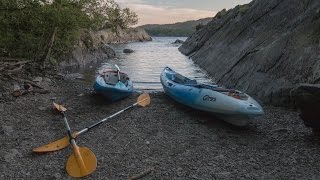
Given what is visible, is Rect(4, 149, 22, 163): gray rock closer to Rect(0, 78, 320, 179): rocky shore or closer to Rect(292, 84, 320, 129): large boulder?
Rect(0, 78, 320, 179): rocky shore

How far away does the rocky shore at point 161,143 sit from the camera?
871cm

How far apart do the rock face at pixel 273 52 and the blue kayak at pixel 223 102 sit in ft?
9.18

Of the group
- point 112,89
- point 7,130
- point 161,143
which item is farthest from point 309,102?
point 7,130

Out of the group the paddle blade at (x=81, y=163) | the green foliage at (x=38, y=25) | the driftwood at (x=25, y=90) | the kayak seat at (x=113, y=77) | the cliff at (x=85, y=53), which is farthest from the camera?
the cliff at (x=85, y=53)

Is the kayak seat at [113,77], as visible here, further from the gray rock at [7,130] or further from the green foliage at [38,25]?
the gray rock at [7,130]

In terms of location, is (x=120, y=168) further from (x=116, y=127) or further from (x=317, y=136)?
(x=317, y=136)

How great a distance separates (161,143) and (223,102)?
2651 millimetres

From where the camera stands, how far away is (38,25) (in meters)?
21.5

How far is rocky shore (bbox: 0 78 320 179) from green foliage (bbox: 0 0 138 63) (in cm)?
686

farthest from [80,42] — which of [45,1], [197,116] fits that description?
[197,116]

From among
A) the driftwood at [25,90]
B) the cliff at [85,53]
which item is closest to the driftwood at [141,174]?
the driftwood at [25,90]

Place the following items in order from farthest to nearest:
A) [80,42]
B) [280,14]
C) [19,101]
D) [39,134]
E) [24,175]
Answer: [80,42] < [280,14] < [19,101] < [39,134] < [24,175]

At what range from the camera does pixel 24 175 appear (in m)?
8.38

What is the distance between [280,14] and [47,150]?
54.1 feet
